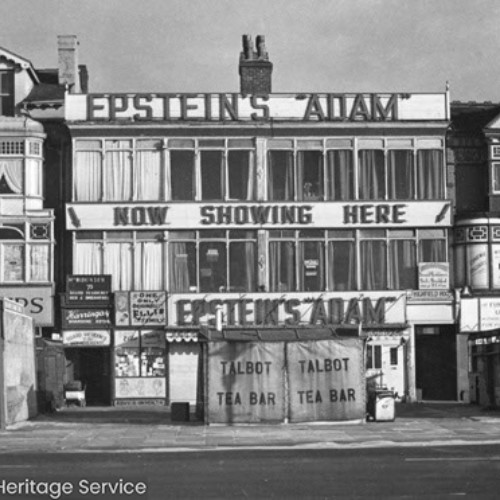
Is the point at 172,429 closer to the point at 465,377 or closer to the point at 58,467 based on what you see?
the point at 58,467

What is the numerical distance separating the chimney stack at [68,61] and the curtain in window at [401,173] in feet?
44.8

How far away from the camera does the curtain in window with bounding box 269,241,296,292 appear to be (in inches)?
1868

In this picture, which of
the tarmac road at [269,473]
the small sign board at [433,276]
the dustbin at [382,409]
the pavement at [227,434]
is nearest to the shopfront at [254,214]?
the small sign board at [433,276]

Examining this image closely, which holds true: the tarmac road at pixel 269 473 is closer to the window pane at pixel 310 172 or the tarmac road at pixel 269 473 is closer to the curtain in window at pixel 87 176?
the curtain in window at pixel 87 176

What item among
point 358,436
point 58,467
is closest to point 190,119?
point 358,436

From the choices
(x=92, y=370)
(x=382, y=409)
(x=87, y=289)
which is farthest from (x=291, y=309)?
(x=382, y=409)

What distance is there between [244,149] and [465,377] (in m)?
12.7

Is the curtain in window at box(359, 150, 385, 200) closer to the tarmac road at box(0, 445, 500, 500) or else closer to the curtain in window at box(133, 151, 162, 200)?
the curtain in window at box(133, 151, 162, 200)

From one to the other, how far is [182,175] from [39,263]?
6.64 m

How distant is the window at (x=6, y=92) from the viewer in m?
48.6

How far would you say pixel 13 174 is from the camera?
4703cm

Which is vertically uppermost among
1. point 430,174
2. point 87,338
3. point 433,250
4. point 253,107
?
point 253,107

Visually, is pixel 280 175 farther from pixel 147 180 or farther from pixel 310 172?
pixel 147 180

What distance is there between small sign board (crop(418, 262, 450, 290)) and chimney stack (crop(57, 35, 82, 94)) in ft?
53.6
